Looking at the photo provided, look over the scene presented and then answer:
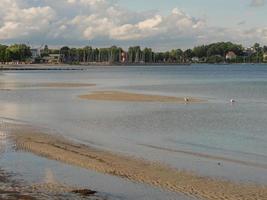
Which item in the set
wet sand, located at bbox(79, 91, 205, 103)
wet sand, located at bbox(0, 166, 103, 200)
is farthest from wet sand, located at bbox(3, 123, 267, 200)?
wet sand, located at bbox(79, 91, 205, 103)

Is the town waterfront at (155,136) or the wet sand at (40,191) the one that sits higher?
the wet sand at (40,191)

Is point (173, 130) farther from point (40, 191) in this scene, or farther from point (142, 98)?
point (142, 98)

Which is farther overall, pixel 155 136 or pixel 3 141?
pixel 155 136

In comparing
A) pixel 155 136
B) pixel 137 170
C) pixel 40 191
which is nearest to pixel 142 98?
pixel 155 136

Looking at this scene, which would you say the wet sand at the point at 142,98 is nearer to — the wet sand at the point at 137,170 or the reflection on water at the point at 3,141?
the reflection on water at the point at 3,141

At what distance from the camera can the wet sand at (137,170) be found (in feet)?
40.9

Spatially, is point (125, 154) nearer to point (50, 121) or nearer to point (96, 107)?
point (50, 121)

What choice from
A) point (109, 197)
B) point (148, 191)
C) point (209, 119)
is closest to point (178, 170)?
point (148, 191)

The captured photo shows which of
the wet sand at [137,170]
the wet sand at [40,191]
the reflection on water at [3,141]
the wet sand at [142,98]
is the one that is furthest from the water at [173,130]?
the wet sand at [40,191]

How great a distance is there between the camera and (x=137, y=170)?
49.4 feet

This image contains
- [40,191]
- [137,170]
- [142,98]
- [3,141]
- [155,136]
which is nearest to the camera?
[40,191]

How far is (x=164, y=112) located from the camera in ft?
110

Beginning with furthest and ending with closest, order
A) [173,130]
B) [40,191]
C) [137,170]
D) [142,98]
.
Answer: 1. [142,98]
2. [173,130]
3. [137,170]
4. [40,191]

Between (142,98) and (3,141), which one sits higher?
(3,141)
